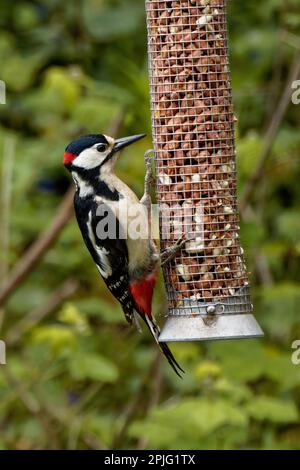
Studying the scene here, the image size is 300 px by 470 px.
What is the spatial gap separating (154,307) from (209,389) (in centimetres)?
82

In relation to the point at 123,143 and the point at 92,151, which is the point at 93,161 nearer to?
the point at 92,151

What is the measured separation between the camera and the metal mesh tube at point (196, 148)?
570 centimetres

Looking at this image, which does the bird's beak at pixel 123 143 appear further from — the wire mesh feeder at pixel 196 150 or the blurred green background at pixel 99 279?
the blurred green background at pixel 99 279

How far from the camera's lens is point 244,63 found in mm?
8656

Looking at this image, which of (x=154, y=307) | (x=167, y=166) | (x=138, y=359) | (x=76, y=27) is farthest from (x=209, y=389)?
(x=76, y=27)

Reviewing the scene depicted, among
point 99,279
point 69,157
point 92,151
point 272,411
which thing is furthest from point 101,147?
point 99,279

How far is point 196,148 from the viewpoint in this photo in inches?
226

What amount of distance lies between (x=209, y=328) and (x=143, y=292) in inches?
26.6

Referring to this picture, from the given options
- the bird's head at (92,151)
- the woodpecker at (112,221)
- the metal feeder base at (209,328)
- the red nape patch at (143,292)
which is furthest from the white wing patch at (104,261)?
the metal feeder base at (209,328)

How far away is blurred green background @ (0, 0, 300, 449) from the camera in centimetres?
646

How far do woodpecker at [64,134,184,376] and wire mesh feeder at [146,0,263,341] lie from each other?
0.19 meters

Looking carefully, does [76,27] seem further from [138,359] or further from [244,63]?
[138,359]

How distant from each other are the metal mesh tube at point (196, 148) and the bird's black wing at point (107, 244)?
294 millimetres

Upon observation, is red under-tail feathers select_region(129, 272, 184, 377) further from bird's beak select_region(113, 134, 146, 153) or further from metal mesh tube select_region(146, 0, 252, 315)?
bird's beak select_region(113, 134, 146, 153)
